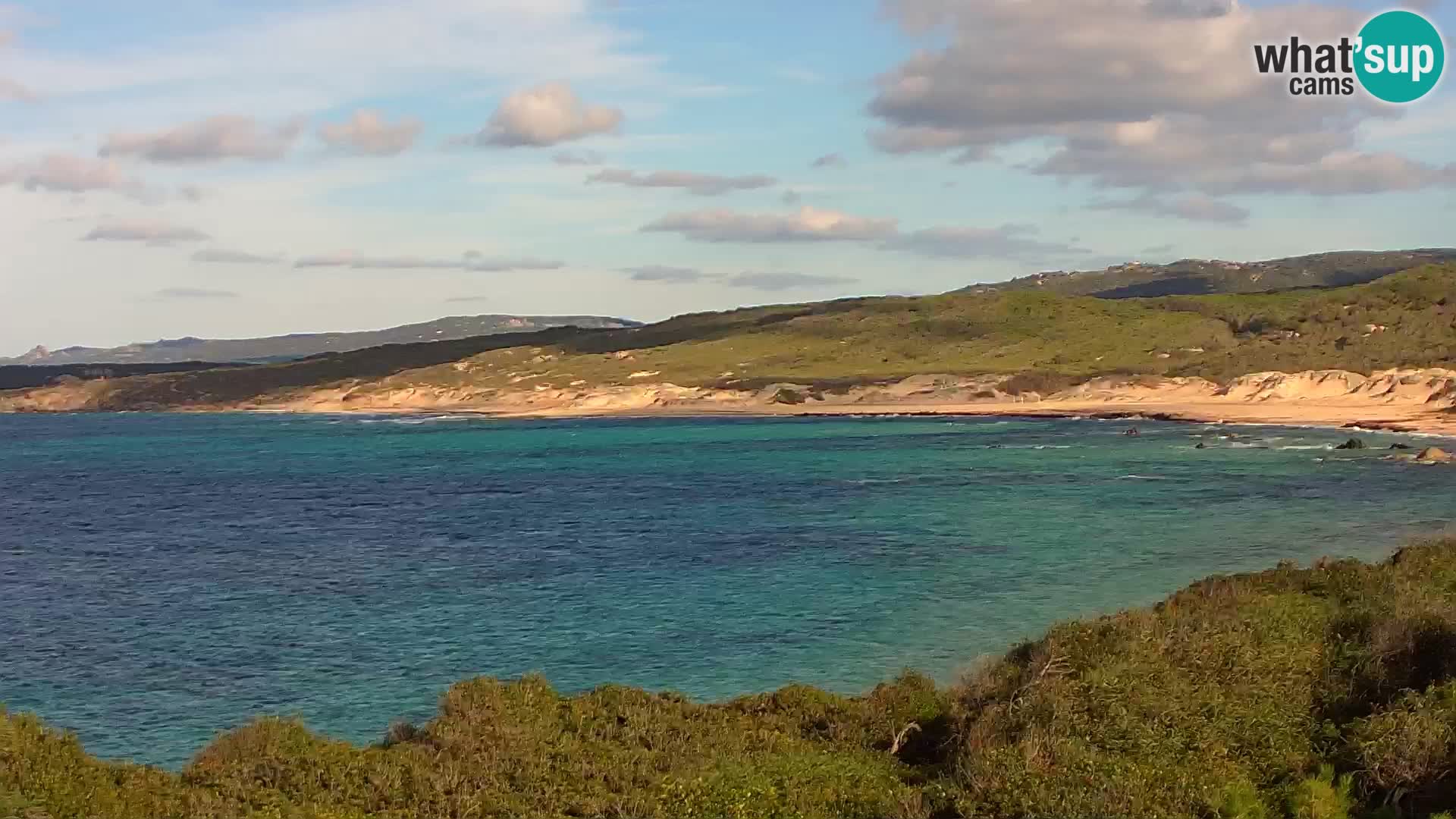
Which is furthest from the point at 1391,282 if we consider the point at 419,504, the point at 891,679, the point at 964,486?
the point at 891,679

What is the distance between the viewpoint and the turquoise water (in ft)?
119

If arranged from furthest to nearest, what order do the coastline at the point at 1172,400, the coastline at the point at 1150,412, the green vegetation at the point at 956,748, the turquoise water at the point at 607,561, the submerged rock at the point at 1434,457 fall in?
the coastline at the point at 1172,400, the coastline at the point at 1150,412, the submerged rock at the point at 1434,457, the turquoise water at the point at 607,561, the green vegetation at the point at 956,748

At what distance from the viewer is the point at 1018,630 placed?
128 feet

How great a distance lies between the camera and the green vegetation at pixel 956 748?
1786cm

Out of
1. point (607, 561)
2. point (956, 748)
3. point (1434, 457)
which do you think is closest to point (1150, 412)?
point (1434, 457)

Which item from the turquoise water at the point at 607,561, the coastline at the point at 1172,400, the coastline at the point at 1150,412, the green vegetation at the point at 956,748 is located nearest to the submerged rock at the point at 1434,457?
the turquoise water at the point at 607,561

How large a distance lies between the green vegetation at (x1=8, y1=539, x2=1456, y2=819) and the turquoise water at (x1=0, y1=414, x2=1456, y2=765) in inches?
375

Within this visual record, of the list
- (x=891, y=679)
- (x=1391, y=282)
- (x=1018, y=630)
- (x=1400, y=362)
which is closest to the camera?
(x=891, y=679)

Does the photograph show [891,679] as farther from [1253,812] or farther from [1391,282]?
[1391,282]

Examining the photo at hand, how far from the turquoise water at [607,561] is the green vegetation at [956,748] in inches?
375

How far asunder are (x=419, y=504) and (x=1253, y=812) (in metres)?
75.2

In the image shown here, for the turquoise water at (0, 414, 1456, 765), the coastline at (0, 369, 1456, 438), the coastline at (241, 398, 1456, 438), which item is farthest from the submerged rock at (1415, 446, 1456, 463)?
the coastline at (0, 369, 1456, 438)

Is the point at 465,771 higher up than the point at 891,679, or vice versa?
the point at 465,771

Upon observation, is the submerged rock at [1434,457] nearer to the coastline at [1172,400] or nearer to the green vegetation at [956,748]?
the coastline at [1172,400]
